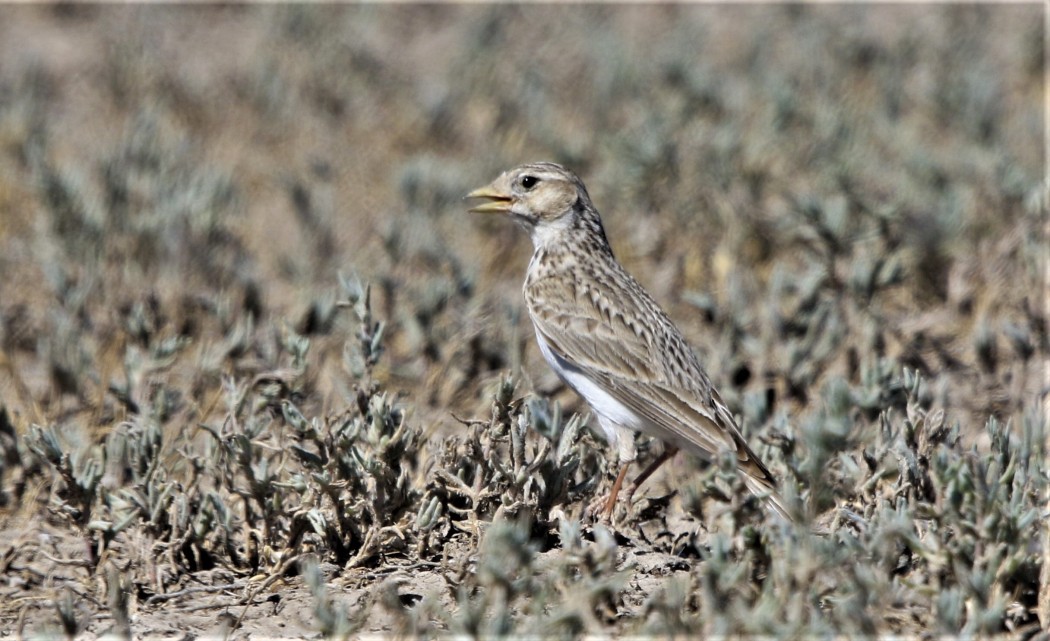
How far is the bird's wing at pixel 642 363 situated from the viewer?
200 inches

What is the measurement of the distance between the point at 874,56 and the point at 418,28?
368 cm

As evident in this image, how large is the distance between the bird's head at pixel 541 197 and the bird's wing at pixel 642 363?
414 millimetres

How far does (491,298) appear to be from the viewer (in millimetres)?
7156

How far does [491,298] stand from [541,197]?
1.27 m

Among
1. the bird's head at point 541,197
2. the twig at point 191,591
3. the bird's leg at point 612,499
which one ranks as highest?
the bird's head at point 541,197

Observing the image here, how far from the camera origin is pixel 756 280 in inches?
292

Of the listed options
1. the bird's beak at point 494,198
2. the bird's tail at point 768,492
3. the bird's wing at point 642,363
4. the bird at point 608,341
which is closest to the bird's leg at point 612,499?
the bird at point 608,341

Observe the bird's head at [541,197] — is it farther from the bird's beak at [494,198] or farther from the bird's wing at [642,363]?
the bird's wing at [642,363]

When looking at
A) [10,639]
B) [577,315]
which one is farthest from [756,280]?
[10,639]

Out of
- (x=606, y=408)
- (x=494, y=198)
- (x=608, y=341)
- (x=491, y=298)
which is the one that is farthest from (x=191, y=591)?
(x=491, y=298)

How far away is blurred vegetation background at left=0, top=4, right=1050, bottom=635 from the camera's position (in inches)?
166

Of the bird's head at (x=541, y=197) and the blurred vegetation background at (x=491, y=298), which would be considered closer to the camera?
the blurred vegetation background at (x=491, y=298)

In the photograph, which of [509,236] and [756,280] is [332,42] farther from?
[756,280]

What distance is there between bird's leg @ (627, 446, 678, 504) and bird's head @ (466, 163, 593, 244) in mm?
1090
